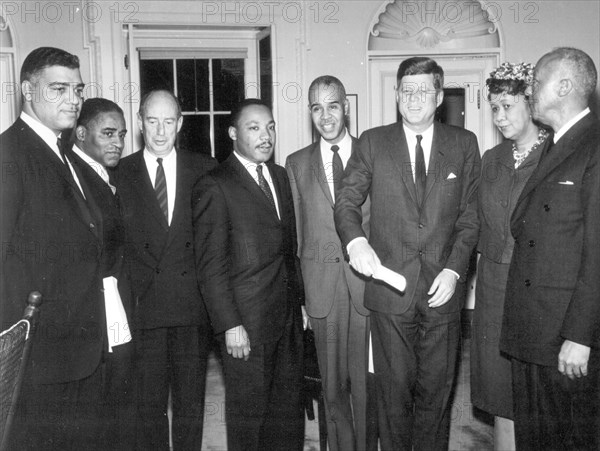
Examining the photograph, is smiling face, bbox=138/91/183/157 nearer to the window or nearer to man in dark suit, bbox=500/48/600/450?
man in dark suit, bbox=500/48/600/450

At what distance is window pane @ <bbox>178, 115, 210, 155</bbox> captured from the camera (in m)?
5.01

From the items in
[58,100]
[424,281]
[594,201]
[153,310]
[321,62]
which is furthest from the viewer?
[321,62]

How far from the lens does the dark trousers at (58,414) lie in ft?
6.64

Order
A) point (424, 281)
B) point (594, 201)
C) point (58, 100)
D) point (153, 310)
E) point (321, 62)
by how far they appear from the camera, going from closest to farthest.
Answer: point (594, 201)
point (58, 100)
point (424, 281)
point (153, 310)
point (321, 62)

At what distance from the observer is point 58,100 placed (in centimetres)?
210

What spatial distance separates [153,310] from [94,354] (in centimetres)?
40

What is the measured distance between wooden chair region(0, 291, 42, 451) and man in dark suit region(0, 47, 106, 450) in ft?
1.41

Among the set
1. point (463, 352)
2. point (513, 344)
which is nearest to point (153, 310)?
point (513, 344)

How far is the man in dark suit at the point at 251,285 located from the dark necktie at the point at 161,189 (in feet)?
0.71

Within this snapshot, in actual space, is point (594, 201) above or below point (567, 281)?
above

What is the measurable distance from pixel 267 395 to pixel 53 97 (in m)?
1.40

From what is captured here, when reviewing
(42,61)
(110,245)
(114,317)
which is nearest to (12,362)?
(114,317)

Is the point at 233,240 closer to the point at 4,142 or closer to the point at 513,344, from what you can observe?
the point at 4,142

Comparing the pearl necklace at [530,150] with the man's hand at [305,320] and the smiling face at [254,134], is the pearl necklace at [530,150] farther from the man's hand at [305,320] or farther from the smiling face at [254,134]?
the man's hand at [305,320]
